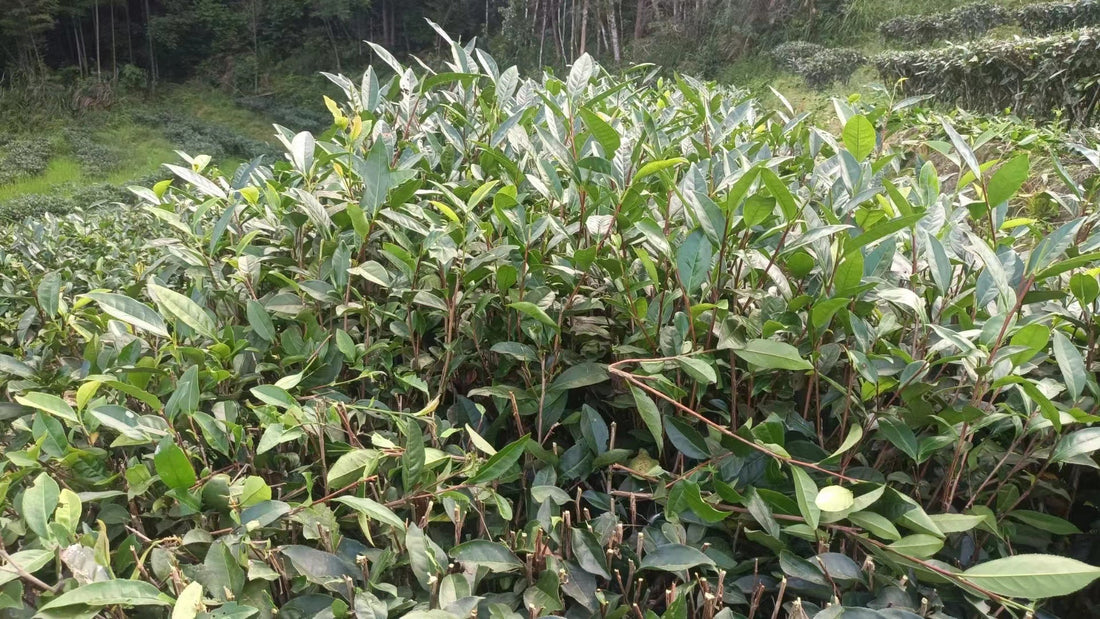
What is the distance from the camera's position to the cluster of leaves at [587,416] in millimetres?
650

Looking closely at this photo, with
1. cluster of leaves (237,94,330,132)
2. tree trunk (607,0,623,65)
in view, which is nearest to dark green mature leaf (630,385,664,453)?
cluster of leaves (237,94,330,132)

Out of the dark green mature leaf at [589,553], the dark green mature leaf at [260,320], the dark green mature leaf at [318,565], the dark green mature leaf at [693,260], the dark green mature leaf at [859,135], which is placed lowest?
the dark green mature leaf at [589,553]

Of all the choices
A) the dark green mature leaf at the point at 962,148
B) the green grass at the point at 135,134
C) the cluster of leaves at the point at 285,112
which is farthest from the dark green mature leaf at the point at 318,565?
the cluster of leaves at the point at 285,112

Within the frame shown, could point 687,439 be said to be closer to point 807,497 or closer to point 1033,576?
point 807,497

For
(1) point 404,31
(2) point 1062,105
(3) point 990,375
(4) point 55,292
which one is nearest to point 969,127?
(2) point 1062,105

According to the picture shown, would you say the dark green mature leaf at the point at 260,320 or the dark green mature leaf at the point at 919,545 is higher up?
the dark green mature leaf at the point at 260,320

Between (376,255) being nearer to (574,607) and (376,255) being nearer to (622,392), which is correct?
(622,392)

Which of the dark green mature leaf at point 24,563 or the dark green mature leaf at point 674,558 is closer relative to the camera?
the dark green mature leaf at point 24,563

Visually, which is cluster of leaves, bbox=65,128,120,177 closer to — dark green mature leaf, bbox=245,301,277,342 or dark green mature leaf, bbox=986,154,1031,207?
dark green mature leaf, bbox=245,301,277,342

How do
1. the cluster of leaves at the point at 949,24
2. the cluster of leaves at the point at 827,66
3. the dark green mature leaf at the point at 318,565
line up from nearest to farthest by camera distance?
the dark green mature leaf at the point at 318,565
the cluster of leaves at the point at 827,66
the cluster of leaves at the point at 949,24

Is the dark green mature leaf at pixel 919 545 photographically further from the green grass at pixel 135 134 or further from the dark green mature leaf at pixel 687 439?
the green grass at pixel 135 134

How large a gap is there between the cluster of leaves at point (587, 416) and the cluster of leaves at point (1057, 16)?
10694mm

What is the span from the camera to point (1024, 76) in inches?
207

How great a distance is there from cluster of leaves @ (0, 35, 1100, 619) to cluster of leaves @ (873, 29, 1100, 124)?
13.1 ft
